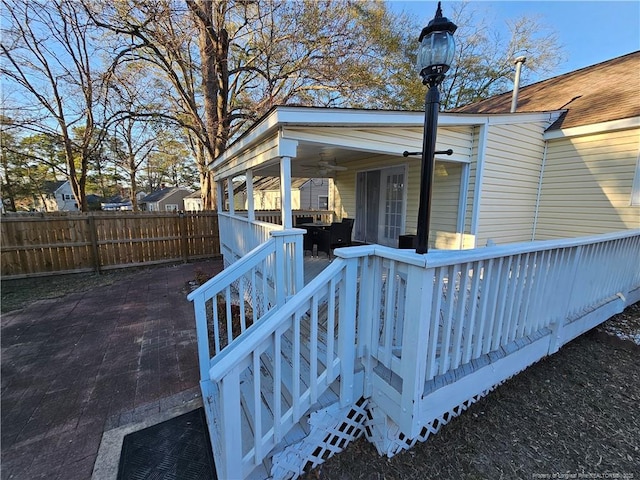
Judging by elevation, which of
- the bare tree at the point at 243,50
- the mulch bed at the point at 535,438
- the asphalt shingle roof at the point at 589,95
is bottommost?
the mulch bed at the point at 535,438

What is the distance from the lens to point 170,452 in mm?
2043

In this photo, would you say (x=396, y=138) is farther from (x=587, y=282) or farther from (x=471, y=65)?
(x=471, y=65)

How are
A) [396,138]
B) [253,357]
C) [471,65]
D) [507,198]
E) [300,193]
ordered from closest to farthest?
[253,357]
[396,138]
[507,198]
[471,65]
[300,193]

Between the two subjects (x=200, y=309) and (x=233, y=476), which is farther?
(x=200, y=309)

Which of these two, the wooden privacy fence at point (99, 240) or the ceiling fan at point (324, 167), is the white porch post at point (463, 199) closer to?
the ceiling fan at point (324, 167)

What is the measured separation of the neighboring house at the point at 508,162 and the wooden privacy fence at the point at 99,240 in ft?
9.01

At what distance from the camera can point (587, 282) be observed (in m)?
2.93

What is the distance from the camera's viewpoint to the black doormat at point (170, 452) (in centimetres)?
188

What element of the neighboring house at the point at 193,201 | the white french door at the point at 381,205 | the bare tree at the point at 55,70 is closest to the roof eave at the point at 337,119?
the white french door at the point at 381,205

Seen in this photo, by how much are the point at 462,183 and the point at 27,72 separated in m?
13.0

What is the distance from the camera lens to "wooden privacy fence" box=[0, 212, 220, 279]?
648cm

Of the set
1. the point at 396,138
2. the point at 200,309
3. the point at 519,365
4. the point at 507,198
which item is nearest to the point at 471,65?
the point at 507,198

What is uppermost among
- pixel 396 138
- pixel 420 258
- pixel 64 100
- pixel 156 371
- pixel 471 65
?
pixel 471 65

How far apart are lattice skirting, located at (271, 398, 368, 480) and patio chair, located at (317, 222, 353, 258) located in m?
3.72
